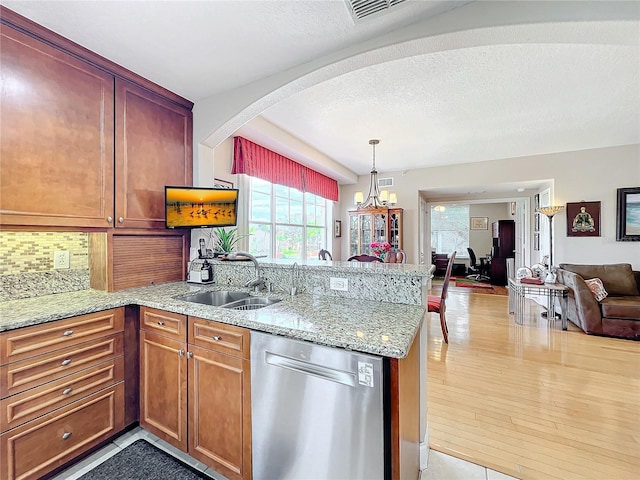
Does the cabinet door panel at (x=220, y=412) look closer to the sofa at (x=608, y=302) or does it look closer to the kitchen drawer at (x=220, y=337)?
the kitchen drawer at (x=220, y=337)

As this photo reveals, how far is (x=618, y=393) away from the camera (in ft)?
7.40

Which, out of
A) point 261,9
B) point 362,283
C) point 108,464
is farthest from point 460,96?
point 108,464

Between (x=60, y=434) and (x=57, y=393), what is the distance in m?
0.22

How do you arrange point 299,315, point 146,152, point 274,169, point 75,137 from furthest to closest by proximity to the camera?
1. point 274,169
2. point 146,152
3. point 75,137
4. point 299,315

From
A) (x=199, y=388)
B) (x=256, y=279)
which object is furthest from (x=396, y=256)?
(x=199, y=388)

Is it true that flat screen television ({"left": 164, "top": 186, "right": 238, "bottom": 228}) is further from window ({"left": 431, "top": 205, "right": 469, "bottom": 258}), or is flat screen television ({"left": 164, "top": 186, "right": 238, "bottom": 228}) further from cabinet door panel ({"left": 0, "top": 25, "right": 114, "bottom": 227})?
window ({"left": 431, "top": 205, "right": 469, "bottom": 258})

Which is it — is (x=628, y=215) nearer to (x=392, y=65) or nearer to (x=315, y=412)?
(x=392, y=65)

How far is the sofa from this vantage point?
10.9ft

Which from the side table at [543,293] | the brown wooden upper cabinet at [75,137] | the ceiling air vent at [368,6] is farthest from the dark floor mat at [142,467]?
the side table at [543,293]

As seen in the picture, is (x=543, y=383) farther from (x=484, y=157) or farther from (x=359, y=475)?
(x=484, y=157)

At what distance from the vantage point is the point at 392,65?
226cm

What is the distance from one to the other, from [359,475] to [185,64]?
2617 millimetres

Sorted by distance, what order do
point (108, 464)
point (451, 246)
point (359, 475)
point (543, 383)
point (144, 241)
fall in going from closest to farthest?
point (359, 475), point (108, 464), point (144, 241), point (543, 383), point (451, 246)

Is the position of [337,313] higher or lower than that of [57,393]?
higher
